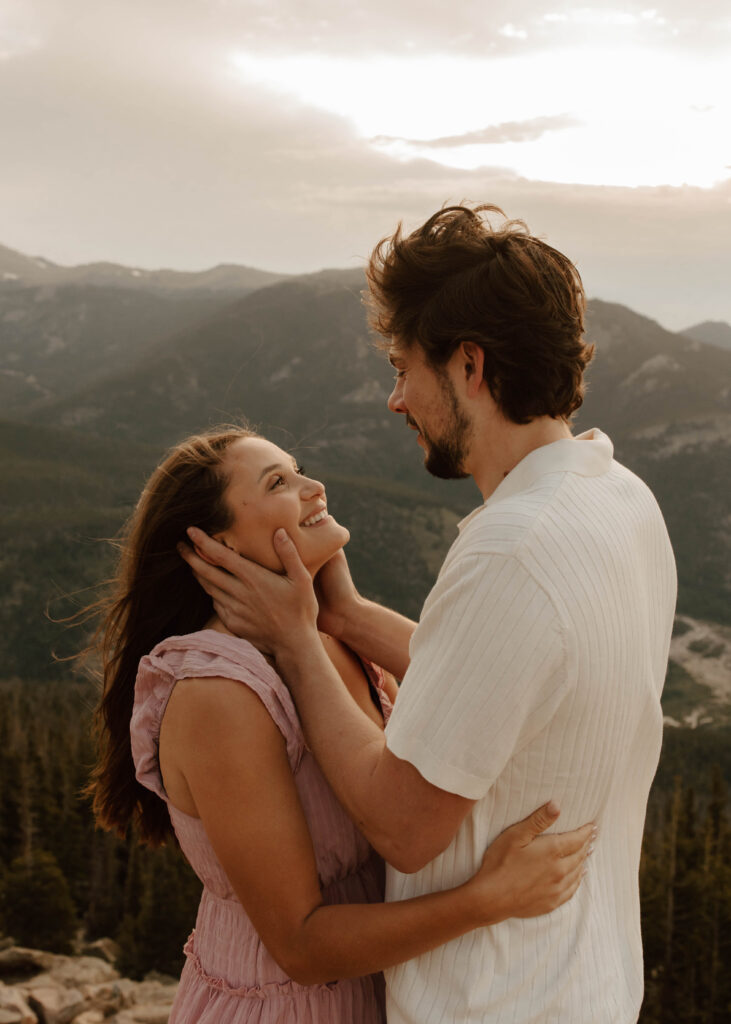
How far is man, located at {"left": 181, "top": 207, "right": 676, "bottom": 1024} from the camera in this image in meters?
2.51

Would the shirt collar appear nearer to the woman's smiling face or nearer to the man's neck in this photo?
the man's neck

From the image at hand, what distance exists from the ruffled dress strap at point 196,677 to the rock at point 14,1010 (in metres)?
10.8

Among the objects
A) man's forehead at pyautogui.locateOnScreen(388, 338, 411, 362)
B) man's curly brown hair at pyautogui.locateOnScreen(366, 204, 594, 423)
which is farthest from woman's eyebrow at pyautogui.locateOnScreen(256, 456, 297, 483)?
man's curly brown hair at pyautogui.locateOnScreen(366, 204, 594, 423)

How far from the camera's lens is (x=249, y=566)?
353 cm

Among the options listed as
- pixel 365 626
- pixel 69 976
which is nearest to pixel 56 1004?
pixel 69 976

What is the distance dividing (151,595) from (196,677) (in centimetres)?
74

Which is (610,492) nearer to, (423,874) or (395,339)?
(395,339)

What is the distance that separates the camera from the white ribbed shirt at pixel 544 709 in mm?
2496

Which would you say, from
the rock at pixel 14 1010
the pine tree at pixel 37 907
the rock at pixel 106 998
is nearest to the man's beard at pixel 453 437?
the rock at pixel 14 1010

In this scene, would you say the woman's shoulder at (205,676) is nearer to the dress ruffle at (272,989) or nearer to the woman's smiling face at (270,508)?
the woman's smiling face at (270,508)

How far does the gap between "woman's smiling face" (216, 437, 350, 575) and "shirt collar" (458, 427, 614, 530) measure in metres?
0.89

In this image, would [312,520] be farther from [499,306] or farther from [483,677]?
[483,677]

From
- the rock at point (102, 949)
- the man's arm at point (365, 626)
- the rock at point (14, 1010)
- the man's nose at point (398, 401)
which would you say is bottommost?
the rock at point (102, 949)

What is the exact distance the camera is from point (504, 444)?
317cm
